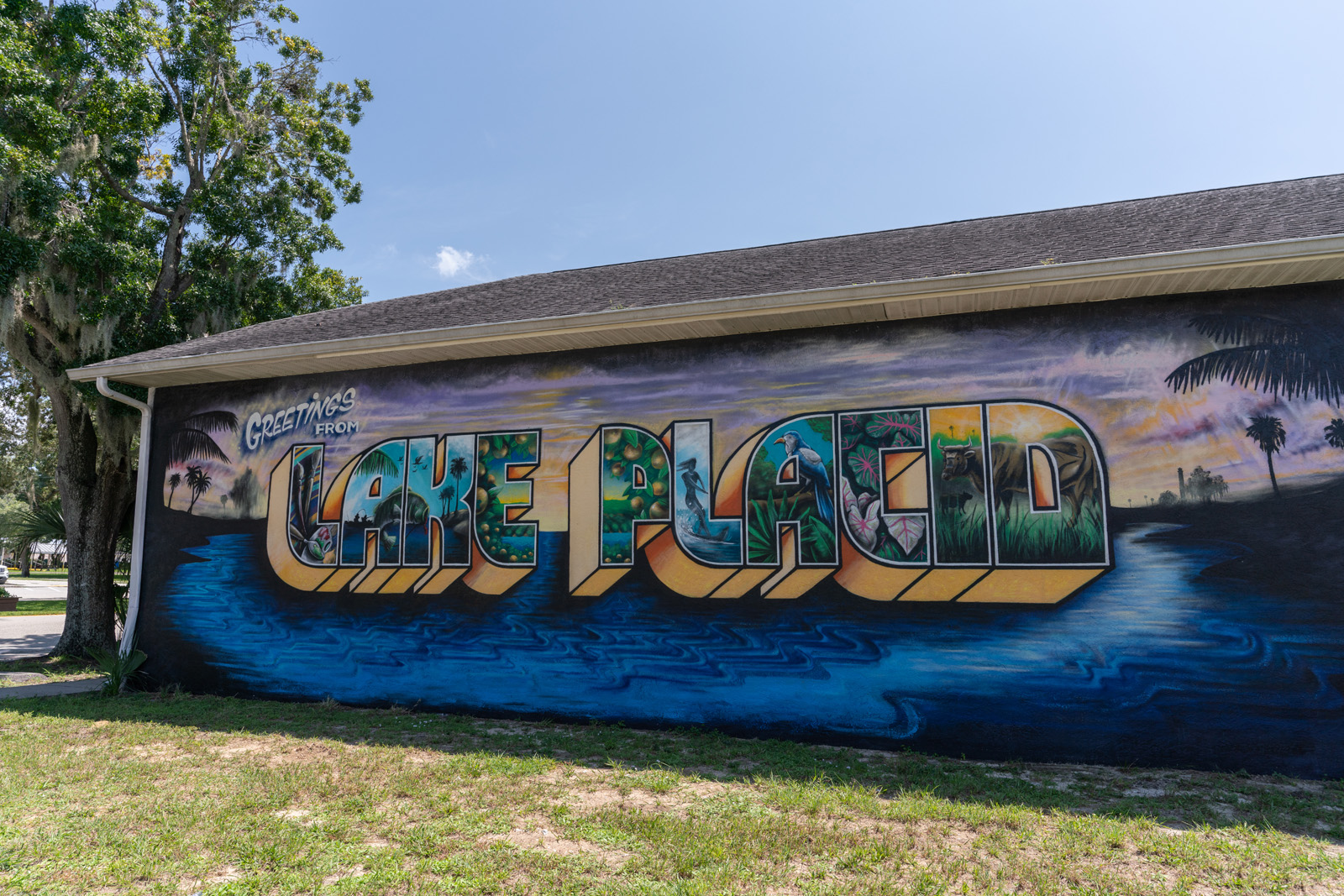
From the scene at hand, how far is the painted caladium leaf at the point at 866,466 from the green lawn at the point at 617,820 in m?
2.20

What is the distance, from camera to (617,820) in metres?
4.31

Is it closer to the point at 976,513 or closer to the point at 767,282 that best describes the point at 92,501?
the point at 767,282

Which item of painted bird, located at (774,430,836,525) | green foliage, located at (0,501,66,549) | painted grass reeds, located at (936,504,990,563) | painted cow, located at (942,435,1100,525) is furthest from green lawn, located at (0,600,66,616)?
painted cow, located at (942,435,1100,525)

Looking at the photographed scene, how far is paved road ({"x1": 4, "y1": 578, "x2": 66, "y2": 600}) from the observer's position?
26741 millimetres

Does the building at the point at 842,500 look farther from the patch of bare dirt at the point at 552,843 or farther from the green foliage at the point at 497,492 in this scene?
the patch of bare dirt at the point at 552,843

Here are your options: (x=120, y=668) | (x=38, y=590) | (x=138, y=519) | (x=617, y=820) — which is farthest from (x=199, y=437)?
(x=38, y=590)

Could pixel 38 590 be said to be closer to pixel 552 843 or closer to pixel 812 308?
pixel 552 843

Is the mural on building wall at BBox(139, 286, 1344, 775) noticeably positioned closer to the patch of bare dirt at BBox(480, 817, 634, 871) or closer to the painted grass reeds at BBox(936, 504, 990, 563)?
the painted grass reeds at BBox(936, 504, 990, 563)

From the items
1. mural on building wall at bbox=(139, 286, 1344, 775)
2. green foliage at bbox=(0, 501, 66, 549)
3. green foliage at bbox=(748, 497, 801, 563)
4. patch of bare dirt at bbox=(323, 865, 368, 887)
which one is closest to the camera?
patch of bare dirt at bbox=(323, 865, 368, 887)

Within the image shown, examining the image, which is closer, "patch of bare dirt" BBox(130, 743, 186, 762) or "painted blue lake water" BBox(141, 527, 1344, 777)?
"painted blue lake water" BBox(141, 527, 1344, 777)

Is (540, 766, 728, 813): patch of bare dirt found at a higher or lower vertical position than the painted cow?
lower

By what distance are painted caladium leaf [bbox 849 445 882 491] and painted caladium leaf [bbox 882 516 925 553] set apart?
1.07 feet

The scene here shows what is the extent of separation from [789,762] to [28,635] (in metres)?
17.2

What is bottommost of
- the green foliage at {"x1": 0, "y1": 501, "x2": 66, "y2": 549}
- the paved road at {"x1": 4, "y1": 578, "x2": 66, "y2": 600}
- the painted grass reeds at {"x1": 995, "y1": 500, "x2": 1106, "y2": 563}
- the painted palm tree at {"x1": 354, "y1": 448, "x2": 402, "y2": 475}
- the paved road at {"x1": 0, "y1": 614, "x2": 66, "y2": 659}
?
the paved road at {"x1": 4, "y1": 578, "x2": 66, "y2": 600}
